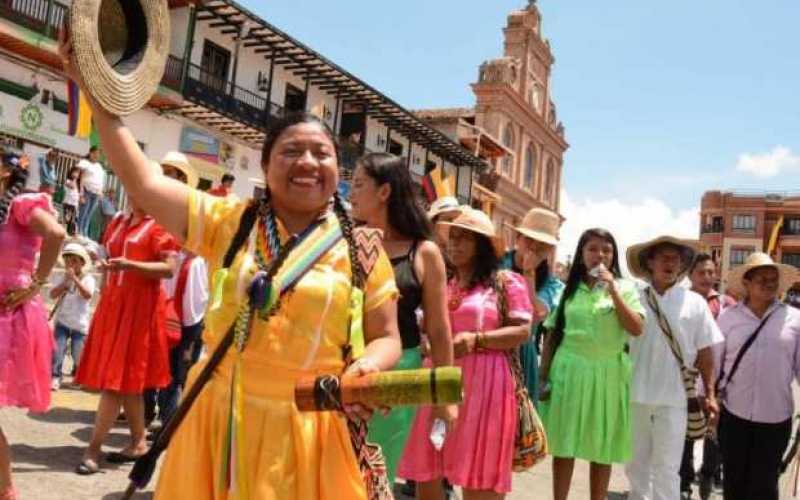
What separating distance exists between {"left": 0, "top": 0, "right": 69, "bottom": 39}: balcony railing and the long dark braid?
55.4 ft

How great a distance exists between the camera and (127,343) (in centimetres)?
457

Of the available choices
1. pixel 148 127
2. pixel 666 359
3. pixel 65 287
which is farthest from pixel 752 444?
pixel 148 127

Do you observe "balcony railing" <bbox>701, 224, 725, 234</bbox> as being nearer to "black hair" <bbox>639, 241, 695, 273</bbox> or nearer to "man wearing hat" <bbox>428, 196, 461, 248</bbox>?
"black hair" <bbox>639, 241, 695, 273</bbox>

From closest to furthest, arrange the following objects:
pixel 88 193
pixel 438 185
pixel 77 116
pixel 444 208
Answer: pixel 444 208 → pixel 438 185 → pixel 88 193 → pixel 77 116

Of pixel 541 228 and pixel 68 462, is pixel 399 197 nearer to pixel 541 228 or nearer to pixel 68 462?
pixel 541 228

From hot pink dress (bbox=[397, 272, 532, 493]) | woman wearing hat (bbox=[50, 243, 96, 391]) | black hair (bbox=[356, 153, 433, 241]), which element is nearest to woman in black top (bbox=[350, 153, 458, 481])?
black hair (bbox=[356, 153, 433, 241])

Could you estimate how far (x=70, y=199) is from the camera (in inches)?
565

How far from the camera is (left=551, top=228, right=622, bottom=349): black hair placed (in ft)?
15.8

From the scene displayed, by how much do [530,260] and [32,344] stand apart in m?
3.00

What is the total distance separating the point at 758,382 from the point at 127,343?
13.2 ft

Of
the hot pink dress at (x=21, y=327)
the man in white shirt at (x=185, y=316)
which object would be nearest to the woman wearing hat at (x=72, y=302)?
the man in white shirt at (x=185, y=316)

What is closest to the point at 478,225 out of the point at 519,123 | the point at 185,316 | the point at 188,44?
the point at 185,316

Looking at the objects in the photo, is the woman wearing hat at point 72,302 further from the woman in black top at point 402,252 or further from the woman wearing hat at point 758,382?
the woman wearing hat at point 758,382

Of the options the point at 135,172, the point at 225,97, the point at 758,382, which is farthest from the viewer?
the point at 225,97
